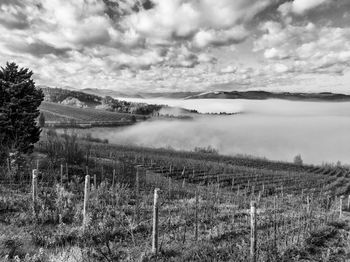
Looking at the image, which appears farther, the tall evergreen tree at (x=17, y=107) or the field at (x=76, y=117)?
the field at (x=76, y=117)

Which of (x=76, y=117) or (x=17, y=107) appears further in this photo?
(x=76, y=117)

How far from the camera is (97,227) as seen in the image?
28.6ft

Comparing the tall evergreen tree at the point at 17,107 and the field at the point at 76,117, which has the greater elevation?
the tall evergreen tree at the point at 17,107

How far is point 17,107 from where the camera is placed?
22.0 metres

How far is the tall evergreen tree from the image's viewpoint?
21.6m

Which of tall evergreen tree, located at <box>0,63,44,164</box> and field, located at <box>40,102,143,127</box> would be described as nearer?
tall evergreen tree, located at <box>0,63,44,164</box>

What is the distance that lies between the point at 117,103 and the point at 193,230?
18701 centimetres

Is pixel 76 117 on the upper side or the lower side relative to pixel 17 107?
lower

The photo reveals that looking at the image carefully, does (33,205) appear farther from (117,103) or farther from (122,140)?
(117,103)

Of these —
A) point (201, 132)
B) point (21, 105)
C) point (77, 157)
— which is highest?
point (21, 105)

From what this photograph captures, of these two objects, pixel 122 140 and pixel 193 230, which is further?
pixel 122 140

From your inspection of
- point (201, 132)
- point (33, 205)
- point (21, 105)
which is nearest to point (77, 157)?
point (21, 105)

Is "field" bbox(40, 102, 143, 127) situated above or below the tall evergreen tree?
below

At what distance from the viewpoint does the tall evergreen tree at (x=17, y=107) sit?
21.6 meters
